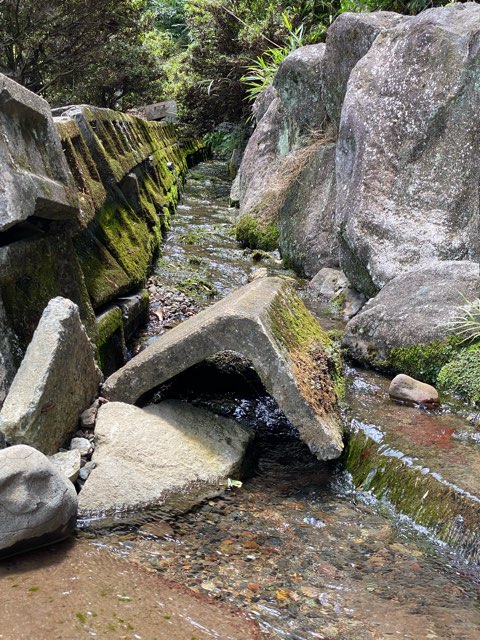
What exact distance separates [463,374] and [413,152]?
326cm

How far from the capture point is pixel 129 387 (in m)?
4.66

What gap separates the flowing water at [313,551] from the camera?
9.93ft

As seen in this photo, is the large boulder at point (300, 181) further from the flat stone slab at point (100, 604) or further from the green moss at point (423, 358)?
the flat stone slab at point (100, 604)

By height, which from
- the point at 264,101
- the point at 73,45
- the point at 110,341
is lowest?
the point at 110,341

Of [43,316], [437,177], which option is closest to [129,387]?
[43,316]

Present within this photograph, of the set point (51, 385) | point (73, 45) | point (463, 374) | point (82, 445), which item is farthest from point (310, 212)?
point (73, 45)

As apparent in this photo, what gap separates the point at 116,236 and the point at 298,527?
4155mm

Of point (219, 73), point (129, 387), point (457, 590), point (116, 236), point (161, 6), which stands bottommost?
point (457, 590)

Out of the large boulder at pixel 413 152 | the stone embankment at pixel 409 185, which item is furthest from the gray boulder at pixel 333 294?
the large boulder at pixel 413 152

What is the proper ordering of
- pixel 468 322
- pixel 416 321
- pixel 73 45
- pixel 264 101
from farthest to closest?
pixel 73 45
pixel 264 101
pixel 416 321
pixel 468 322

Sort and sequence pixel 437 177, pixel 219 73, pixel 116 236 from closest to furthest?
pixel 116 236 < pixel 437 177 < pixel 219 73

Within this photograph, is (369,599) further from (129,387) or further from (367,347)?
(367,347)

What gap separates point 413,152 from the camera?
7734mm

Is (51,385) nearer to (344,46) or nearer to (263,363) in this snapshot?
(263,363)
